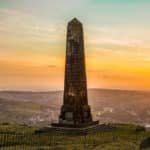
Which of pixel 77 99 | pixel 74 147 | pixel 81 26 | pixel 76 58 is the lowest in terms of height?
pixel 74 147

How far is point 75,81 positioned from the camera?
1226 inches

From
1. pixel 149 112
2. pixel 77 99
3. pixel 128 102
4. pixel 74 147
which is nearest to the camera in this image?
pixel 74 147

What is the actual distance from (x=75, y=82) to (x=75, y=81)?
0.09 m

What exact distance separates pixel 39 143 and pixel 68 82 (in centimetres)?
850

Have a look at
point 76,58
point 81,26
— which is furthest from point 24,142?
point 81,26

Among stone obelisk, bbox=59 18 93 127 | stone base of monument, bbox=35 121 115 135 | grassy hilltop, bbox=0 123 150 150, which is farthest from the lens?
stone obelisk, bbox=59 18 93 127

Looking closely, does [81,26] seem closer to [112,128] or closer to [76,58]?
[76,58]

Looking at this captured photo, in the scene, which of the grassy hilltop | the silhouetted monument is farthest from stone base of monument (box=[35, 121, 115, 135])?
the grassy hilltop

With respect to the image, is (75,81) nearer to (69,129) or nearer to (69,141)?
(69,129)

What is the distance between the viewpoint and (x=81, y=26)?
32062mm

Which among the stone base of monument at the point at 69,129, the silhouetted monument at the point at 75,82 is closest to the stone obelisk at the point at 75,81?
the silhouetted monument at the point at 75,82

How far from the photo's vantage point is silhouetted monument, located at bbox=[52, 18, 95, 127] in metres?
31.1

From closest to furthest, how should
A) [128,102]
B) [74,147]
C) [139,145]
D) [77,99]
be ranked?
[74,147] < [139,145] < [77,99] < [128,102]

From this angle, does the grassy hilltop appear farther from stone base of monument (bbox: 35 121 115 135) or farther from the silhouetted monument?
the silhouetted monument
